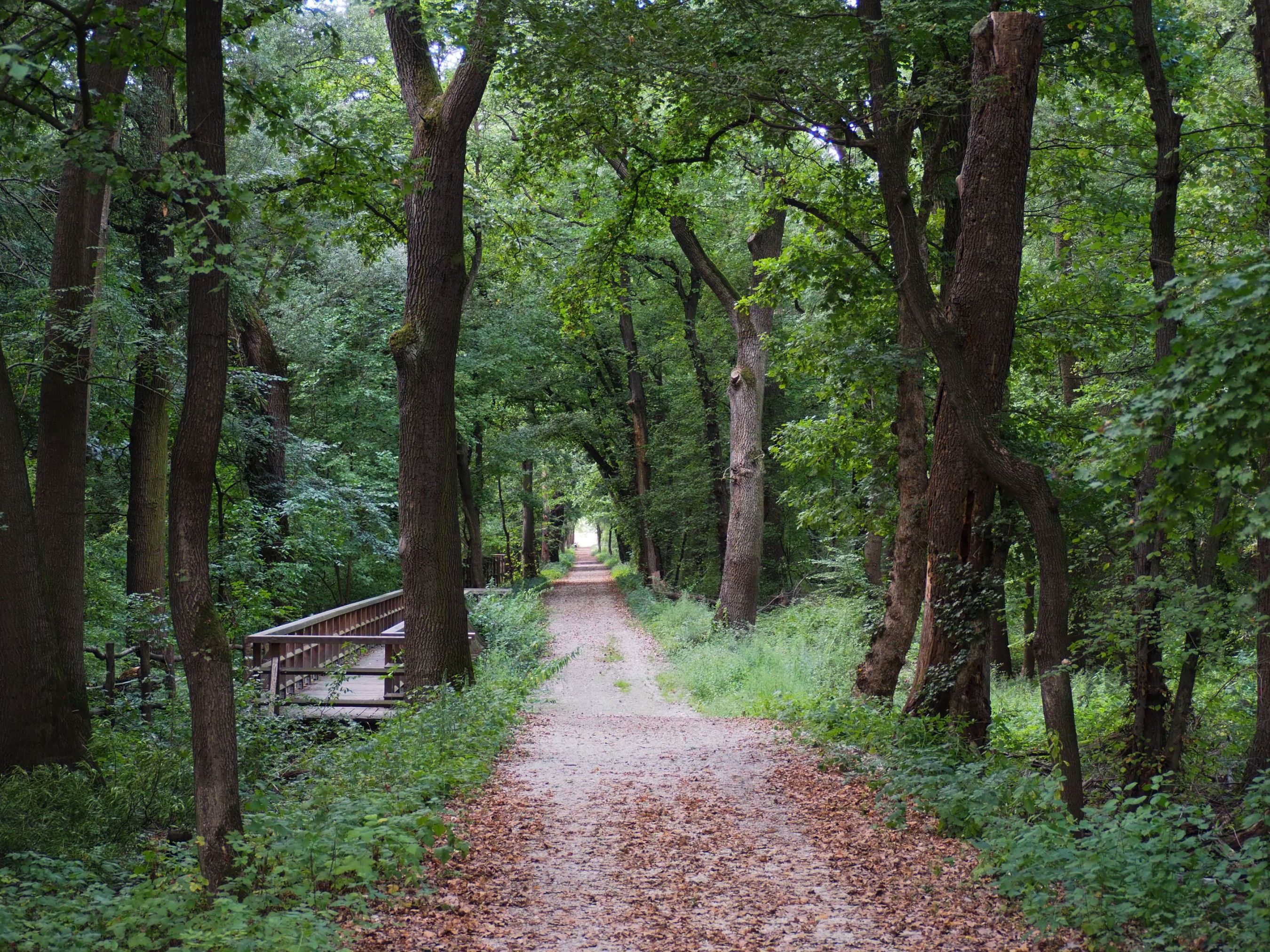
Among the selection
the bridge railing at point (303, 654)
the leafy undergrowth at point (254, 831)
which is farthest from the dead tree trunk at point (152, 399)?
the leafy undergrowth at point (254, 831)

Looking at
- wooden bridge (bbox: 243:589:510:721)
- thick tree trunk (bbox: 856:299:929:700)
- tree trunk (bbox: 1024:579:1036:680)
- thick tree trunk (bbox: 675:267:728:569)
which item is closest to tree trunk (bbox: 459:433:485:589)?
thick tree trunk (bbox: 675:267:728:569)

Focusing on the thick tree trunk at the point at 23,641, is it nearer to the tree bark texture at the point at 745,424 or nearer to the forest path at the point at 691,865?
the forest path at the point at 691,865

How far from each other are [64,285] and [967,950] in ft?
32.6

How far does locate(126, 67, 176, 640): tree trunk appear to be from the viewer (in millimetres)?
13414

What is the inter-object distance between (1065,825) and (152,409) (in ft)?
43.9

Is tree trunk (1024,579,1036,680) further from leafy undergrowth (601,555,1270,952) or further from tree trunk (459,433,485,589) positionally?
tree trunk (459,433,485,589)

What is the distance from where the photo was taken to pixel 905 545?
1073 centimetres

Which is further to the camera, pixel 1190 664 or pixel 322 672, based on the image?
pixel 322 672

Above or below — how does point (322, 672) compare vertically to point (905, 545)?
below

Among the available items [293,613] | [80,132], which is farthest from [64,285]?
[293,613]

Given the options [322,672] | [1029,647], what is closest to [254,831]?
[322,672]

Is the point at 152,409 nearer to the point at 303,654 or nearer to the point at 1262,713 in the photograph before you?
the point at 303,654

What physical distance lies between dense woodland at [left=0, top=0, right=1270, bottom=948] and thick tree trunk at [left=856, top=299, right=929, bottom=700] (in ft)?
0.16

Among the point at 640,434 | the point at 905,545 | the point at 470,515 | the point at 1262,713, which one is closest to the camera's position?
the point at 1262,713
